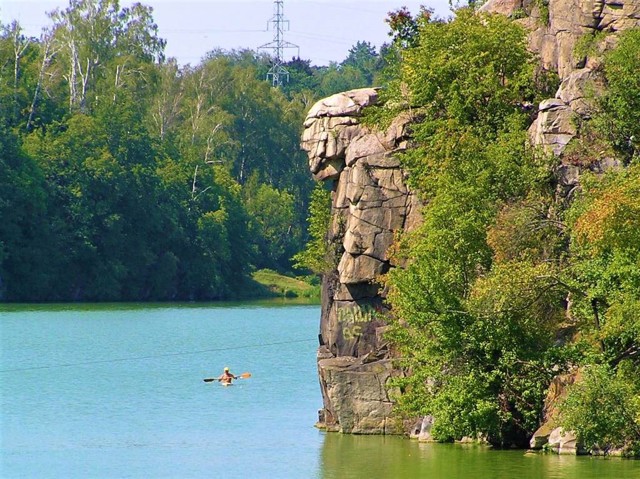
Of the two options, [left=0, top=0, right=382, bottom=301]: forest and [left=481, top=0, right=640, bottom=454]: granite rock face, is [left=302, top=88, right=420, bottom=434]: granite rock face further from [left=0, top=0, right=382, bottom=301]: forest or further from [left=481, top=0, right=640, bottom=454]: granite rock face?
[left=0, top=0, right=382, bottom=301]: forest

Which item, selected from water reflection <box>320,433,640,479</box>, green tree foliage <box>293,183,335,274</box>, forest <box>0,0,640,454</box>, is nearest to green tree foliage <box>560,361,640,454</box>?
forest <box>0,0,640,454</box>

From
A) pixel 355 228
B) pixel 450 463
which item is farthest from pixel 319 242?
pixel 450 463

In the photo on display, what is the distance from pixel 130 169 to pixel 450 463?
6580 cm

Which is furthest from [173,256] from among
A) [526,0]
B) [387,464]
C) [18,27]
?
[387,464]

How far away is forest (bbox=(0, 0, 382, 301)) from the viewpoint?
85812 millimetres

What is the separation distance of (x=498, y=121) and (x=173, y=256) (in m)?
60.3

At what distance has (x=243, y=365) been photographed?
164 ft

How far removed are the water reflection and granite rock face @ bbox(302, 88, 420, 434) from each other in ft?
6.70

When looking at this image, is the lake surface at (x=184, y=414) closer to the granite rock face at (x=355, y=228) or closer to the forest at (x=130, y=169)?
the granite rock face at (x=355, y=228)

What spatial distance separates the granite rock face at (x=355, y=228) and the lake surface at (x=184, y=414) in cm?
135

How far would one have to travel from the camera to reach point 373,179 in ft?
108

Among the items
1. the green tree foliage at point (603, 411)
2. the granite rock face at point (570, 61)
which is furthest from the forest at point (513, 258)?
the granite rock face at point (570, 61)

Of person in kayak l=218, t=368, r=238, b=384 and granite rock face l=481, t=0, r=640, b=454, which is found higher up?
granite rock face l=481, t=0, r=640, b=454

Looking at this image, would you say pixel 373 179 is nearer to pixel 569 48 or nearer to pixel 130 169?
pixel 569 48
